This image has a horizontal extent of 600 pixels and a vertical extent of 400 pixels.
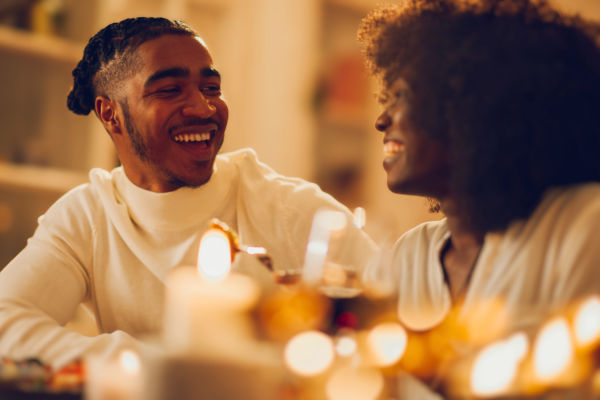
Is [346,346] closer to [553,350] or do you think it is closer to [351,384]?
[351,384]

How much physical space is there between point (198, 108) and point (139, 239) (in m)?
0.34

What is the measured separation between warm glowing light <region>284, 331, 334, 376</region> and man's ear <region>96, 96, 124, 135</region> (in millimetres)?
1080

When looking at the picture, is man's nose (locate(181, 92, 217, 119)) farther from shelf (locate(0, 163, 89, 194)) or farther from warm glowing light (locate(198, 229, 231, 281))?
shelf (locate(0, 163, 89, 194))

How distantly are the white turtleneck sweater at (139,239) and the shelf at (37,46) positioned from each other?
1561mm

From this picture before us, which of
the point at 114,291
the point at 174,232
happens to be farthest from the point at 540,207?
the point at 114,291

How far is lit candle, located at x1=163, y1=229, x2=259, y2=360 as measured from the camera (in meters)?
0.55

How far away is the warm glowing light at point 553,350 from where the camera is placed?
0.62 metres

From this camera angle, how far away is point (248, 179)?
1.53 metres

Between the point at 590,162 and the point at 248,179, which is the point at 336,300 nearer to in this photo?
the point at 590,162

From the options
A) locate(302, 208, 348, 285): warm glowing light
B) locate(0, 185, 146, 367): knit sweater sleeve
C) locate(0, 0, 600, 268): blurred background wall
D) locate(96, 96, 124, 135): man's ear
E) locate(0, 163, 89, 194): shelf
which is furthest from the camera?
locate(0, 0, 600, 268): blurred background wall

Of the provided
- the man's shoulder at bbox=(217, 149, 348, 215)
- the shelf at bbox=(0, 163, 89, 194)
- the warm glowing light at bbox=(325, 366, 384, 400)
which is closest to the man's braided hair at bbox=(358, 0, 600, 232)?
the warm glowing light at bbox=(325, 366, 384, 400)

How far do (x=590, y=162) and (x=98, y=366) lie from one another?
624 mm

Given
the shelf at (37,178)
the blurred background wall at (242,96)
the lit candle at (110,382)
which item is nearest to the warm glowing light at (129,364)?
the lit candle at (110,382)

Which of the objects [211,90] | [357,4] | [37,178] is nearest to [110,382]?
[211,90]
